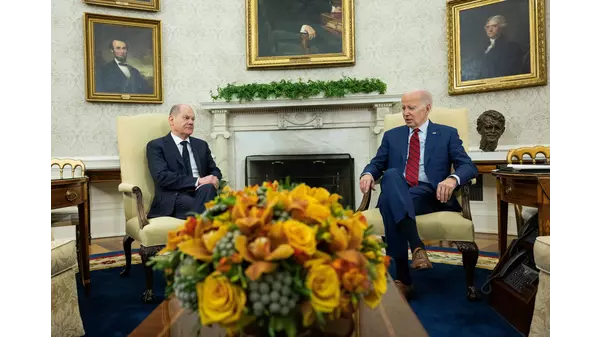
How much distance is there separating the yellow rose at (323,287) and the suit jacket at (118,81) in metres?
5.11

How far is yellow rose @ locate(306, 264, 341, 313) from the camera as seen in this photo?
0.89m

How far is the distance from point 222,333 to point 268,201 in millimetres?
465

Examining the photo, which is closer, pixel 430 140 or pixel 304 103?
pixel 430 140

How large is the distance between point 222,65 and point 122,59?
4.29ft

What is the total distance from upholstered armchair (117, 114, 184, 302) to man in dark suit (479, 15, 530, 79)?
12.9ft

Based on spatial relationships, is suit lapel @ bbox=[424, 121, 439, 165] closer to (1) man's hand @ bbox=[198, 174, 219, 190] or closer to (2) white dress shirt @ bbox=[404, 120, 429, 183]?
(2) white dress shirt @ bbox=[404, 120, 429, 183]

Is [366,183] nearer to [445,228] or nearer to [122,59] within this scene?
[445,228]

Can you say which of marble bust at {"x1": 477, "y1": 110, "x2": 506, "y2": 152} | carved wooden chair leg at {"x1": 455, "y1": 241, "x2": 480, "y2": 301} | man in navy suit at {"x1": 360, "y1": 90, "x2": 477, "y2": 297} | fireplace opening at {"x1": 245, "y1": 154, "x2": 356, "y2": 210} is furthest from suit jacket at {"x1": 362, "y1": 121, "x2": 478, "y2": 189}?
fireplace opening at {"x1": 245, "y1": 154, "x2": 356, "y2": 210}

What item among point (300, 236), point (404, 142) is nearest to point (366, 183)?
point (404, 142)

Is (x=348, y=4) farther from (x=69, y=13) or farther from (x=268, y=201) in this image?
(x=268, y=201)

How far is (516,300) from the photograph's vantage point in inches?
88.0

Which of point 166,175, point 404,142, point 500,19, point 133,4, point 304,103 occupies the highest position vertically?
point 133,4

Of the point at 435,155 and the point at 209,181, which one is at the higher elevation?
the point at 435,155

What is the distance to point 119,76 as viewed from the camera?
5289mm
